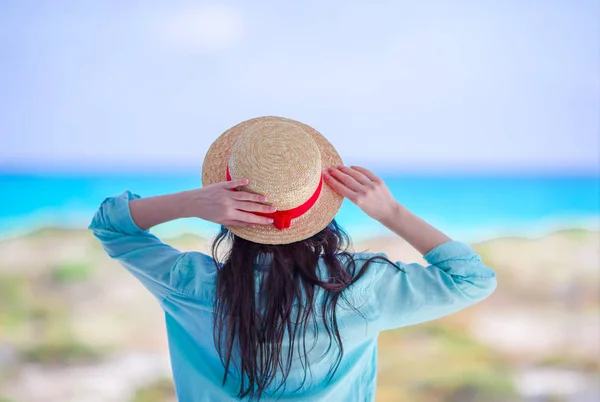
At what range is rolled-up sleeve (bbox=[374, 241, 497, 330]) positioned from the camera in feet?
3.05

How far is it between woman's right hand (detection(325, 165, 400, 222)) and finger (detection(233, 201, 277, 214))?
15cm

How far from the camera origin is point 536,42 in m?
8.04

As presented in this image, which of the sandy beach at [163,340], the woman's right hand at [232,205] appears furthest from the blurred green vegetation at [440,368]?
the woman's right hand at [232,205]

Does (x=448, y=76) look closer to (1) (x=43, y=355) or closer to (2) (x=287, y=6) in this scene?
(2) (x=287, y=6)

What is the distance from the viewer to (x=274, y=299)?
0.93 metres

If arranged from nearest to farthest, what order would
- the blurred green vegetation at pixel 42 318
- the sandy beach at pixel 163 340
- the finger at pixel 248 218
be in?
the finger at pixel 248 218 → the sandy beach at pixel 163 340 → the blurred green vegetation at pixel 42 318

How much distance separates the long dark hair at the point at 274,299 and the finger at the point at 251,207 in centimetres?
7

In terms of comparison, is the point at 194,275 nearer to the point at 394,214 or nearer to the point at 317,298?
the point at 317,298

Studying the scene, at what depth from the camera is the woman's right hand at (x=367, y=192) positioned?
97 centimetres

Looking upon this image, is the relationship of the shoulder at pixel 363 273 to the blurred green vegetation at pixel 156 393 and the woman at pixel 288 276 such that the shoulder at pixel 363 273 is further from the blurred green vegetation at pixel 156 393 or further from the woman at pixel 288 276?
the blurred green vegetation at pixel 156 393

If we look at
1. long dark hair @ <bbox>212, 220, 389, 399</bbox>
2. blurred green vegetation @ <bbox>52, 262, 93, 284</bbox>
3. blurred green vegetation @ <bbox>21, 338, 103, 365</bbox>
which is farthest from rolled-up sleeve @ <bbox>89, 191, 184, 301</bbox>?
blurred green vegetation @ <bbox>52, 262, 93, 284</bbox>

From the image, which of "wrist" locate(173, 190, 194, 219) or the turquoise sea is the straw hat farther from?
the turquoise sea

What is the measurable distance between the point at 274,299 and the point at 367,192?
0.77ft

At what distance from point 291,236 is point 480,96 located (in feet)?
30.0
